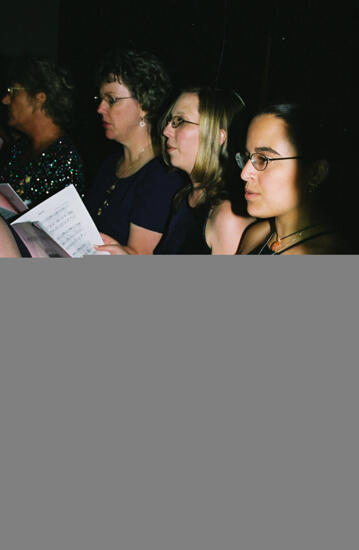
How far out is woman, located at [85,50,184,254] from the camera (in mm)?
2234

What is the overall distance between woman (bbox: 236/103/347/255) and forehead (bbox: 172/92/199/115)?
22.2 inches

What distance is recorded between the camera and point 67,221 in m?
1.52

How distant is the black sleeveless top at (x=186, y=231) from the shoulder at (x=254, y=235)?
172mm

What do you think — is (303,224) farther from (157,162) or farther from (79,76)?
(79,76)

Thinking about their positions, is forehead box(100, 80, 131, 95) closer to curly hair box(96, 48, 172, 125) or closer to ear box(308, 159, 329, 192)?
curly hair box(96, 48, 172, 125)

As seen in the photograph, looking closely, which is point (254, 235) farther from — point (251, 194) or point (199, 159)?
point (199, 159)

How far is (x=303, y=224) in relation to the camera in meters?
1.35

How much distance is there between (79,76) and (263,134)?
2677 mm

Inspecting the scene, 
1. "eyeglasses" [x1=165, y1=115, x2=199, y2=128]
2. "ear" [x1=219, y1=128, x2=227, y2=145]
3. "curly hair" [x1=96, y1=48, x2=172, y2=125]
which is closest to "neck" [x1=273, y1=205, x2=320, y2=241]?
"ear" [x1=219, y1=128, x2=227, y2=145]

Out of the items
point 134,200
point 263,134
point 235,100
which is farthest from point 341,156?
point 134,200

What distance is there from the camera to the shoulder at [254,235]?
1.53 m

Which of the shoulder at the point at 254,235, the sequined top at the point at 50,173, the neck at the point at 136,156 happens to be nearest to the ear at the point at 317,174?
the shoulder at the point at 254,235

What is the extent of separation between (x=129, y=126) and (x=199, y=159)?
2.00ft

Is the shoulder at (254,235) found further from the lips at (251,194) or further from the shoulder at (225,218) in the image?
the lips at (251,194)
